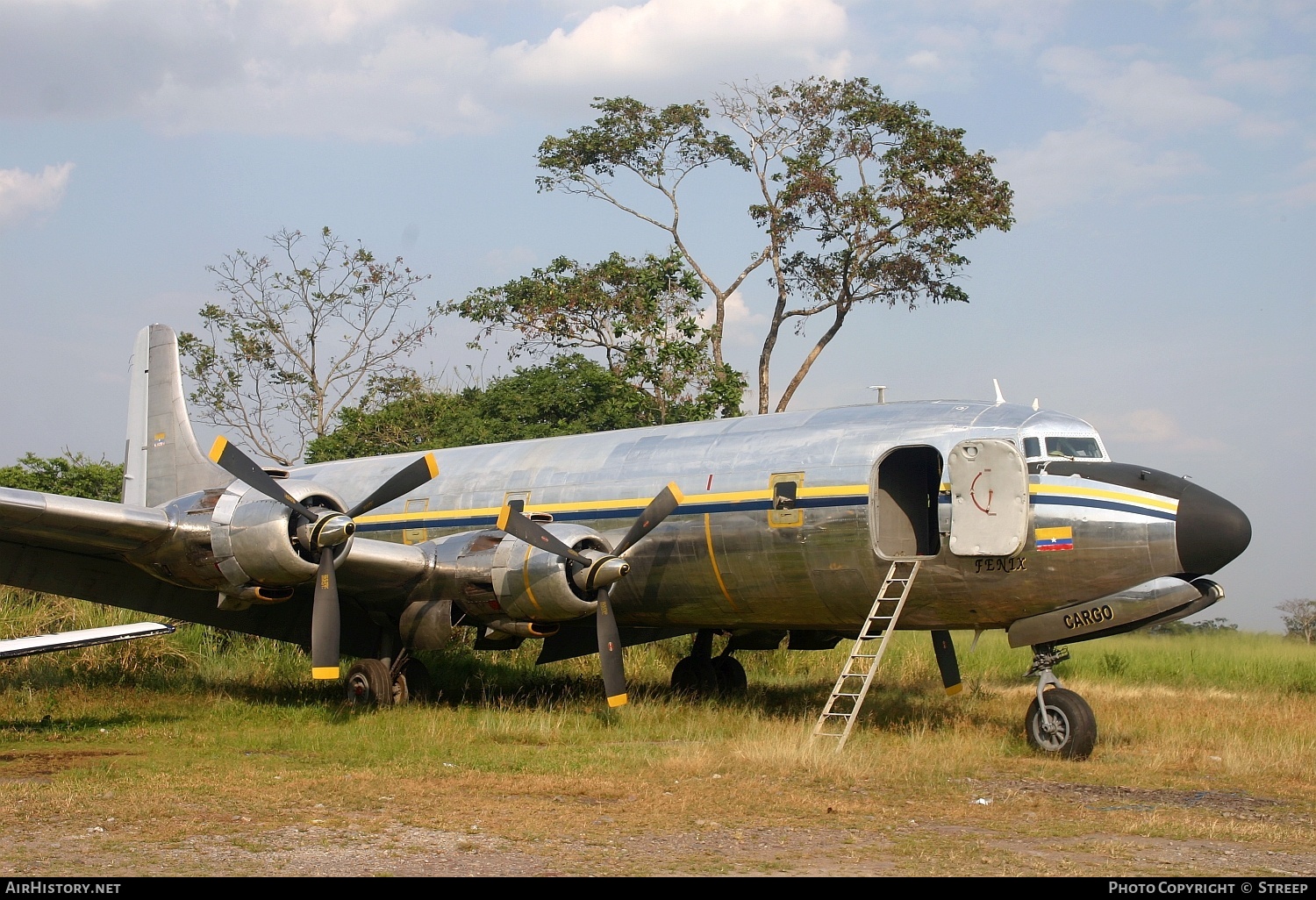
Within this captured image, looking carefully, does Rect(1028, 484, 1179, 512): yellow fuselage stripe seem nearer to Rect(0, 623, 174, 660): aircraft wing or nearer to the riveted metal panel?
the riveted metal panel

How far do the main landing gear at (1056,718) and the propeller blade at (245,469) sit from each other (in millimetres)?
7195

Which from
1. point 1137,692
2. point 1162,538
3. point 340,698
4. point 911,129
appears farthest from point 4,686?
point 911,129

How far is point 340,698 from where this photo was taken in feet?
53.8

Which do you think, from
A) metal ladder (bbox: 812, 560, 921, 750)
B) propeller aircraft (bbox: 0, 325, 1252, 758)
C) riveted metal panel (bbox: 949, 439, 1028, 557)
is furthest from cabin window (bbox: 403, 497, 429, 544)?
riveted metal panel (bbox: 949, 439, 1028, 557)

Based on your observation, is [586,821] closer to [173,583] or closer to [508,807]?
[508,807]

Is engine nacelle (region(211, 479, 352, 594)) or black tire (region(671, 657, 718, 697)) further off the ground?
engine nacelle (region(211, 479, 352, 594))

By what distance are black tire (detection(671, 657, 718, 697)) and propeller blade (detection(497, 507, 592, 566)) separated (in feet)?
13.8

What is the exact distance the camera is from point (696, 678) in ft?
54.6

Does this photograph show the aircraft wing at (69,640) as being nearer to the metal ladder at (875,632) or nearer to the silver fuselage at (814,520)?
the silver fuselage at (814,520)

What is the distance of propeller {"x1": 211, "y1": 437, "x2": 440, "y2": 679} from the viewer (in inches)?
503

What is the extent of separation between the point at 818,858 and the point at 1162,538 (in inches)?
206

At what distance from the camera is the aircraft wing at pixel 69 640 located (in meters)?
12.7

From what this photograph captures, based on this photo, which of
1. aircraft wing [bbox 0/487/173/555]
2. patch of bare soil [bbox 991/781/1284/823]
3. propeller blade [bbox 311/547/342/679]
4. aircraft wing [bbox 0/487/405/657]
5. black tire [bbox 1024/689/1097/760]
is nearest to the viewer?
patch of bare soil [bbox 991/781/1284/823]

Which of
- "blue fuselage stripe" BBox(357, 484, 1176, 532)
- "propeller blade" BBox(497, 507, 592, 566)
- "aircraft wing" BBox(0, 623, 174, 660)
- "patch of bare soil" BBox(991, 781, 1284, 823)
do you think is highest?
"blue fuselage stripe" BBox(357, 484, 1176, 532)
